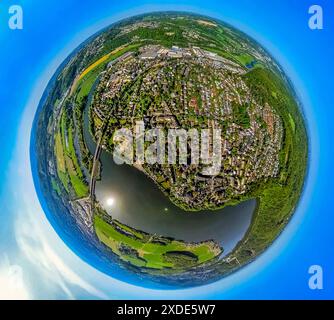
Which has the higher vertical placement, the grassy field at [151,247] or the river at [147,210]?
the river at [147,210]

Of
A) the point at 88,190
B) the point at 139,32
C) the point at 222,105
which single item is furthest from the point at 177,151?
the point at 139,32

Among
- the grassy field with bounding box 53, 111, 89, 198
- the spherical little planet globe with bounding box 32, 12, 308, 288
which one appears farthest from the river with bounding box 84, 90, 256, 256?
the grassy field with bounding box 53, 111, 89, 198

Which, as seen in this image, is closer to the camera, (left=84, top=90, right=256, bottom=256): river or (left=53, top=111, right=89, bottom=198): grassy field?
(left=84, top=90, right=256, bottom=256): river

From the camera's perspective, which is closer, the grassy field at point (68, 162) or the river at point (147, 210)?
the river at point (147, 210)

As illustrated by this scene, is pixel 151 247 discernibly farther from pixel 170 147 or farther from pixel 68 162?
pixel 68 162

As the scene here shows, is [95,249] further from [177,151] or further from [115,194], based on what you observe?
[177,151]

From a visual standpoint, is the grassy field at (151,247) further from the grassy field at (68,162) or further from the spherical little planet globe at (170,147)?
the grassy field at (68,162)

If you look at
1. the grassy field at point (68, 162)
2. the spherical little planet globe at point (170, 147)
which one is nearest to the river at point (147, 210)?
the spherical little planet globe at point (170, 147)

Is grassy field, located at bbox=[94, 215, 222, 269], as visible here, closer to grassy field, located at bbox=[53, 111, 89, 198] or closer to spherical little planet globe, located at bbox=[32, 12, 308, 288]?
spherical little planet globe, located at bbox=[32, 12, 308, 288]

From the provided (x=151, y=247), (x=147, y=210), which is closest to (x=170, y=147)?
(x=147, y=210)
